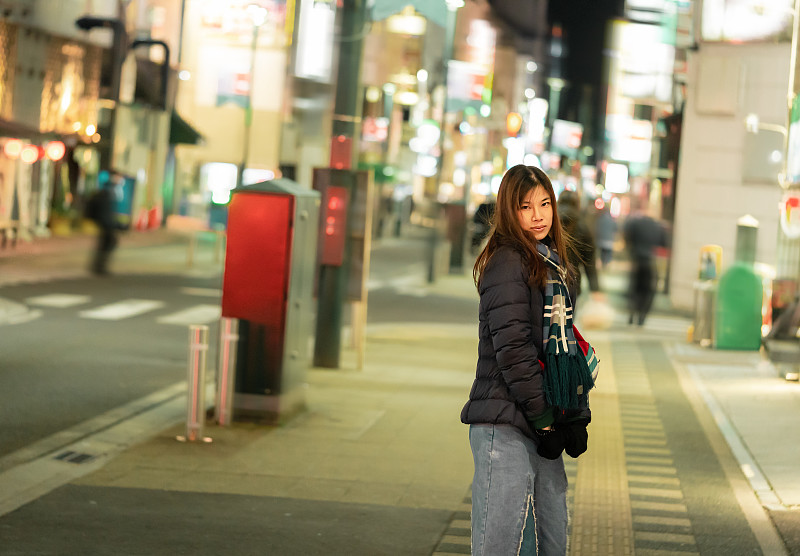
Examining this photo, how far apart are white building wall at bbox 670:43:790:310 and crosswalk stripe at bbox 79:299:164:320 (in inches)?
460

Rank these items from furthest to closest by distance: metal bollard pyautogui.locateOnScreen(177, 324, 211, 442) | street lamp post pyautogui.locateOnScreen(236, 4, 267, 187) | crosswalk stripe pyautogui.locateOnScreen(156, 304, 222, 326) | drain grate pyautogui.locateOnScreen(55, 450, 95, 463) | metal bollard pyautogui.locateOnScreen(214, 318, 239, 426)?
1. street lamp post pyautogui.locateOnScreen(236, 4, 267, 187)
2. crosswalk stripe pyautogui.locateOnScreen(156, 304, 222, 326)
3. metal bollard pyautogui.locateOnScreen(214, 318, 239, 426)
4. metal bollard pyautogui.locateOnScreen(177, 324, 211, 442)
5. drain grate pyautogui.locateOnScreen(55, 450, 95, 463)

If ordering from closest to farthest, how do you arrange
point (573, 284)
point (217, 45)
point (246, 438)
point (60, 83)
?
point (573, 284)
point (246, 438)
point (60, 83)
point (217, 45)

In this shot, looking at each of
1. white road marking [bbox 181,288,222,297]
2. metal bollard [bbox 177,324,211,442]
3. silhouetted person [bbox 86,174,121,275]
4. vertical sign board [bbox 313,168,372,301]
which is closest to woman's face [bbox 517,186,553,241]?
metal bollard [bbox 177,324,211,442]

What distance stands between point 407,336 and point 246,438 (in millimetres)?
8508

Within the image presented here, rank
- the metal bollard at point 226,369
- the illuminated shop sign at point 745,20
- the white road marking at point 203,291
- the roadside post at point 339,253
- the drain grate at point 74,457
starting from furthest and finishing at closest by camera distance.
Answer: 1. the illuminated shop sign at point 745,20
2. the white road marking at point 203,291
3. the roadside post at point 339,253
4. the metal bollard at point 226,369
5. the drain grate at point 74,457

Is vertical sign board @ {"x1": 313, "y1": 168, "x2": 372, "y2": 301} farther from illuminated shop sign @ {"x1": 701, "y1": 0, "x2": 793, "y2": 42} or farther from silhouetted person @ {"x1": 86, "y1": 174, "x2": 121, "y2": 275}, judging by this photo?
illuminated shop sign @ {"x1": 701, "y1": 0, "x2": 793, "y2": 42}

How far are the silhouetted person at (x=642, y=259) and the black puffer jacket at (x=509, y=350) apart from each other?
54.5 ft

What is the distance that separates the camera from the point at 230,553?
645cm

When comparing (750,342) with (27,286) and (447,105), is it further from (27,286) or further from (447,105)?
(447,105)

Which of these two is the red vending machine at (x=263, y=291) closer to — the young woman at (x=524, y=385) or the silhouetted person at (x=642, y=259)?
the young woman at (x=524, y=385)

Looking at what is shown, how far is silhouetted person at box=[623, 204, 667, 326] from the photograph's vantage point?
21.0 m

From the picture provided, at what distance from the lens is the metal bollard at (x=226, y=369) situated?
9.86 metres

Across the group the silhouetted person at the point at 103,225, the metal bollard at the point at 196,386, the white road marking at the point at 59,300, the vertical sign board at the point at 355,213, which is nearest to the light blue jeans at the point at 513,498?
the metal bollard at the point at 196,386

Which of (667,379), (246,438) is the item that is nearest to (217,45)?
(667,379)
